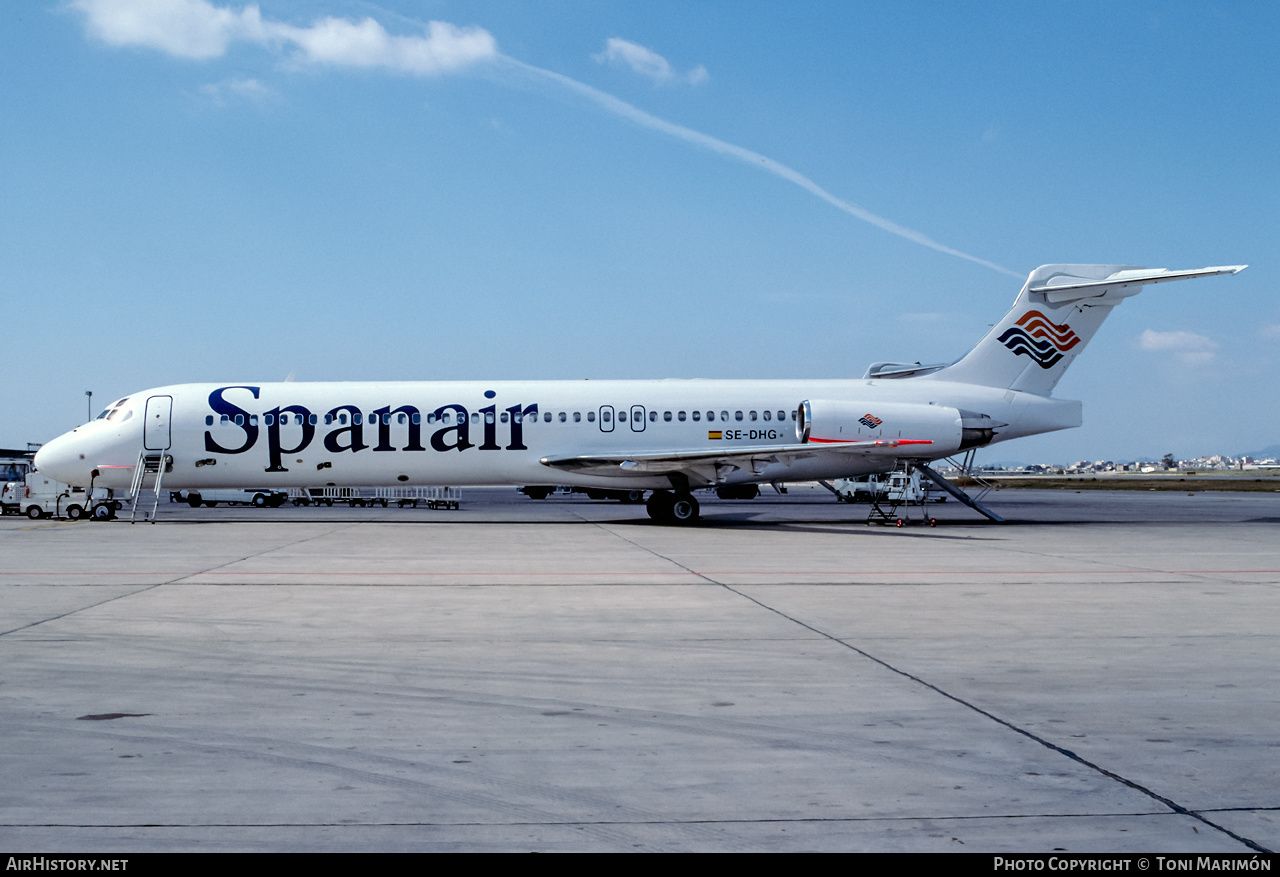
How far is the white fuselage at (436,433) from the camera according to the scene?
83.1 feet

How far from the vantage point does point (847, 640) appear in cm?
806

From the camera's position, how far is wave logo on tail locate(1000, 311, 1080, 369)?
26.7m

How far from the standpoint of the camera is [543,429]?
25.5 metres

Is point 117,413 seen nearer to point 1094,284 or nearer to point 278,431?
point 278,431

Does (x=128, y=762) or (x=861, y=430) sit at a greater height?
(x=861, y=430)

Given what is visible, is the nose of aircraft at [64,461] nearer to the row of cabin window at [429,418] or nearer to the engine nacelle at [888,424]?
the row of cabin window at [429,418]

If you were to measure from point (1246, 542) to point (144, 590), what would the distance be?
1885 cm

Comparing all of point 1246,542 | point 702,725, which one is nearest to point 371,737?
point 702,725

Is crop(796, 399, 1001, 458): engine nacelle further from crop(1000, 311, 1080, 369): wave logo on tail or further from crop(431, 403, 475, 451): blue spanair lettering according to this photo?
crop(431, 403, 475, 451): blue spanair lettering

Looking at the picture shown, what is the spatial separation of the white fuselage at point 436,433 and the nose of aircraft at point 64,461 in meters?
0.03

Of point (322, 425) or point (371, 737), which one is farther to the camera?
point (322, 425)

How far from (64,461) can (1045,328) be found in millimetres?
25836

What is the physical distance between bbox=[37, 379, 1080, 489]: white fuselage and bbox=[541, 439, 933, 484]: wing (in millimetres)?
227

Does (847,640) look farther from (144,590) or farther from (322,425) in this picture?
(322,425)
